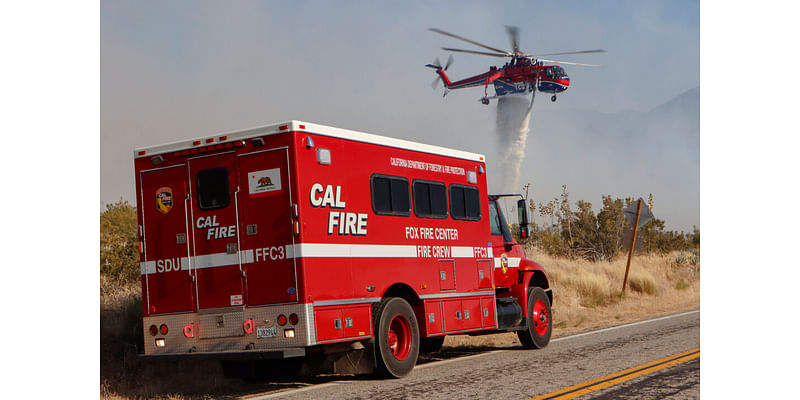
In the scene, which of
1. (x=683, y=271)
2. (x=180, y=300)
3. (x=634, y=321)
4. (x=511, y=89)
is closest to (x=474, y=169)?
(x=180, y=300)

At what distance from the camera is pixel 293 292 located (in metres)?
9.51

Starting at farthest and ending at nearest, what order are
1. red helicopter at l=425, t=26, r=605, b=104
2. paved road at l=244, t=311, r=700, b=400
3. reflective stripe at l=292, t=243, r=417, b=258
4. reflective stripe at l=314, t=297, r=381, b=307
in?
red helicopter at l=425, t=26, r=605, b=104
reflective stripe at l=314, t=297, r=381, b=307
reflective stripe at l=292, t=243, r=417, b=258
paved road at l=244, t=311, r=700, b=400

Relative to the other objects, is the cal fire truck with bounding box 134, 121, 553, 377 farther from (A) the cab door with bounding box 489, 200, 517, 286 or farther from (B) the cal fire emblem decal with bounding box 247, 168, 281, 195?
(A) the cab door with bounding box 489, 200, 517, 286

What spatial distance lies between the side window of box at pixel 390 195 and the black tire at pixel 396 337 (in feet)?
4.02

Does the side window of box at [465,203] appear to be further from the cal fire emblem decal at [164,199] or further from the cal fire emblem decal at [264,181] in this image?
the cal fire emblem decal at [164,199]

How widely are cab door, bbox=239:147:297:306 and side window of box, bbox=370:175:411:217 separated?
1549 millimetres

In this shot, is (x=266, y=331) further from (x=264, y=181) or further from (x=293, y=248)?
(x=264, y=181)

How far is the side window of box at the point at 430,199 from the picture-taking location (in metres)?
11.7

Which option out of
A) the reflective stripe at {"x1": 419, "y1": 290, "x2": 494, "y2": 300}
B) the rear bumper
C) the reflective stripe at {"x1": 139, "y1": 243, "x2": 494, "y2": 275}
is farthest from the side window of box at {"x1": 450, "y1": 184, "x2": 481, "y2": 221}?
the rear bumper

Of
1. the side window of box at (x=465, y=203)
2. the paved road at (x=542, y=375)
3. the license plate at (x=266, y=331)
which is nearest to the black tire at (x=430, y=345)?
the paved road at (x=542, y=375)

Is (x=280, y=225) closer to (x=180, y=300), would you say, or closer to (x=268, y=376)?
(x=180, y=300)

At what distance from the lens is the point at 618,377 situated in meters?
9.77

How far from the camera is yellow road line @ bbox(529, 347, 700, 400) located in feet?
28.3

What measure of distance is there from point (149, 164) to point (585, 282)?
54.9ft
